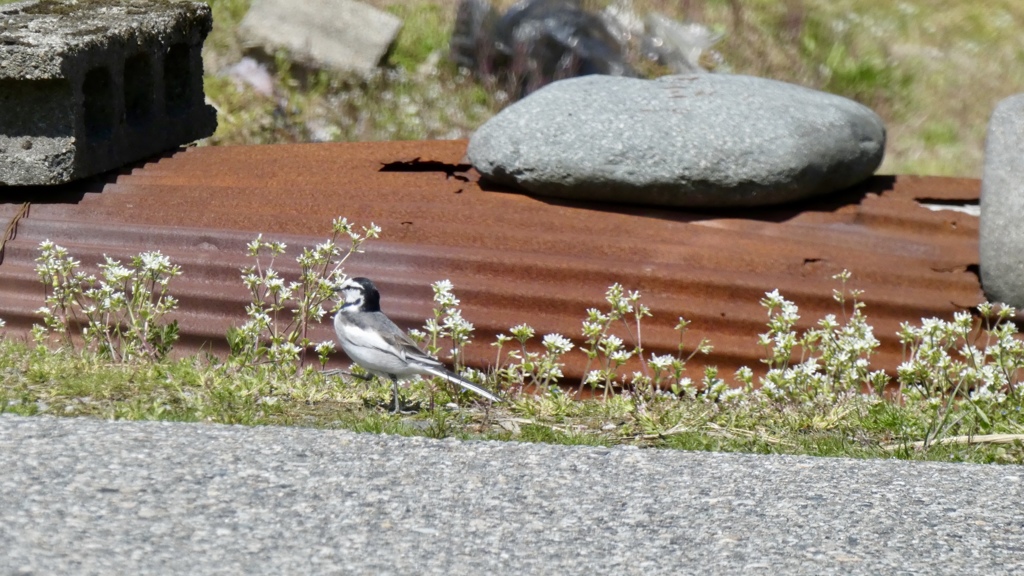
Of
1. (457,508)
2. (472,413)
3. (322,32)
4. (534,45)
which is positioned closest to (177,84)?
(322,32)

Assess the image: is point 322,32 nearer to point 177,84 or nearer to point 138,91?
point 177,84

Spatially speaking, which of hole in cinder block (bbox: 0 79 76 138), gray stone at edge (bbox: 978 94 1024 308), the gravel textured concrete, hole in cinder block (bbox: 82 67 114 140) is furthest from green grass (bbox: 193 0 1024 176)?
the gravel textured concrete

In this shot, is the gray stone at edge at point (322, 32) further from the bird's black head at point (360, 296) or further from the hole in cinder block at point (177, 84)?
the bird's black head at point (360, 296)

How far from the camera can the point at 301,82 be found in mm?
11727

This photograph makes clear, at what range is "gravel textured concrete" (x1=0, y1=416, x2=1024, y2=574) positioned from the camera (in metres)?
3.24

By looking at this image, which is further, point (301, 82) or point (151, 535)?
point (301, 82)

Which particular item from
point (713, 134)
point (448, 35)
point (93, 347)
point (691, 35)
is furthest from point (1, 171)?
point (691, 35)

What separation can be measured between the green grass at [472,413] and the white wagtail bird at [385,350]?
0.16 m

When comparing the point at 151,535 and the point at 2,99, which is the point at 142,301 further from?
the point at 151,535

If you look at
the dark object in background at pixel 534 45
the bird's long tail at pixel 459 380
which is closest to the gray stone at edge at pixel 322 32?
the dark object in background at pixel 534 45

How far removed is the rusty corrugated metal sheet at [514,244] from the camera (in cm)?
620

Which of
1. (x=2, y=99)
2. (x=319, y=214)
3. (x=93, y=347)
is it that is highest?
(x=2, y=99)

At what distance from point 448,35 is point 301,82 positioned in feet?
5.52

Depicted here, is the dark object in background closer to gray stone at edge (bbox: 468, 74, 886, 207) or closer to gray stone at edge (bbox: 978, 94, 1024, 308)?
gray stone at edge (bbox: 468, 74, 886, 207)
